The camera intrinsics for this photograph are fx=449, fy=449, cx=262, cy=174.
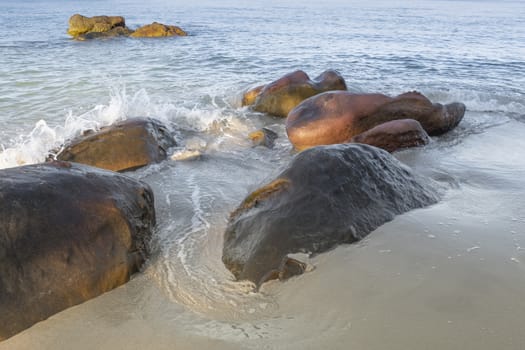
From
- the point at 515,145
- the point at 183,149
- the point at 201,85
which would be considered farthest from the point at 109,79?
the point at 515,145

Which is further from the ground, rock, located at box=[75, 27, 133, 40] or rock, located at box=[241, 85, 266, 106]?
rock, located at box=[75, 27, 133, 40]

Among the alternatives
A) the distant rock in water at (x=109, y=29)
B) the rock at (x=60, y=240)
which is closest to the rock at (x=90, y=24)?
the distant rock in water at (x=109, y=29)

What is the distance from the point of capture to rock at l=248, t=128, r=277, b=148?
5.55 meters

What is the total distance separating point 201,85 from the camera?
9656 mm

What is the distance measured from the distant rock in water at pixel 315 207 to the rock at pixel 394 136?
151 centimetres

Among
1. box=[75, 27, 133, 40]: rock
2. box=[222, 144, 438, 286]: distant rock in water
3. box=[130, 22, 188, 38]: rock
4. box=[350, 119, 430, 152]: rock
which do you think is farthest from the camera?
box=[130, 22, 188, 38]: rock

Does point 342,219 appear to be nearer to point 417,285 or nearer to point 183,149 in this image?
point 417,285

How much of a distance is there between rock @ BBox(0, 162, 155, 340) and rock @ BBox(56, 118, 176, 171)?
1668 mm

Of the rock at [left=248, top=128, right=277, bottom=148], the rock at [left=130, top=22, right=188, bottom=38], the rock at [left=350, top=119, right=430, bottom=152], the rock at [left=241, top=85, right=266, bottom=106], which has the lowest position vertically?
the rock at [left=248, top=128, right=277, bottom=148]

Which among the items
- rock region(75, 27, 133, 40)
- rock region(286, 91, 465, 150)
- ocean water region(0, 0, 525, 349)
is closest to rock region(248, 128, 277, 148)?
ocean water region(0, 0, 525, 349)

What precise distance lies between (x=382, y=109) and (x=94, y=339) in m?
4.12

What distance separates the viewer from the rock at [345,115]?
5.12 m

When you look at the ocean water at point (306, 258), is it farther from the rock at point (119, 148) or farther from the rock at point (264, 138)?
the rock at point (119, 148)

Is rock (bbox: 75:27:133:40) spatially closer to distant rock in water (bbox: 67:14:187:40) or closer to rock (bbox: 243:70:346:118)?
distant rock in water (bbox: 67:14:187:40)
